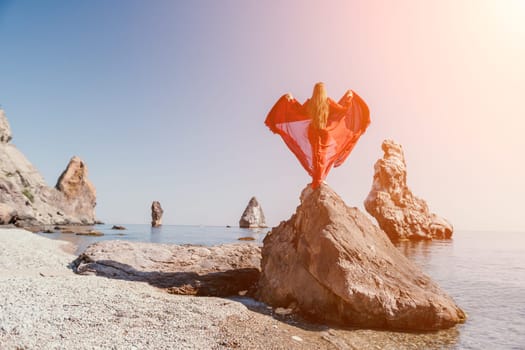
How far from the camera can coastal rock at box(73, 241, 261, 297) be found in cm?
1280

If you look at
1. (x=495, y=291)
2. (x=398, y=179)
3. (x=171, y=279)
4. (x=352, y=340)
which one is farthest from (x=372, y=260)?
(x=398, y=179)

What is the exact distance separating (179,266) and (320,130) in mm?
8678

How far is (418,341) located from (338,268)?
2.76m

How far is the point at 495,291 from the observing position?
16078 mm

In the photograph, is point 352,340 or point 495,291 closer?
point 352,340

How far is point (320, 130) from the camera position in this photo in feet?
40.9

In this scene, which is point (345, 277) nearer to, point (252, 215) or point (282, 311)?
point (282, 311)

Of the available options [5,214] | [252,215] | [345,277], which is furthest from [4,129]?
[345,277]

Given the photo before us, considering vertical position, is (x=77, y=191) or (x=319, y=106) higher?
(x=319, y=106)

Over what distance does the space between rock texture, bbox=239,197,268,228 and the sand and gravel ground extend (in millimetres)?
118654

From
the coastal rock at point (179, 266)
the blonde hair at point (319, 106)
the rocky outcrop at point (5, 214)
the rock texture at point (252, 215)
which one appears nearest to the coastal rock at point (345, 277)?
the coastal rock at point (179, 266)

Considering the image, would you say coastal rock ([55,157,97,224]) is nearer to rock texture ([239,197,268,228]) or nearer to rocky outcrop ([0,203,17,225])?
rocky outcrop ([0,203,17,225])

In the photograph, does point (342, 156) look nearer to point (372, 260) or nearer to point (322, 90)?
point (322, 90)

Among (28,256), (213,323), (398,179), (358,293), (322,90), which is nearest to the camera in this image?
(213,323)
